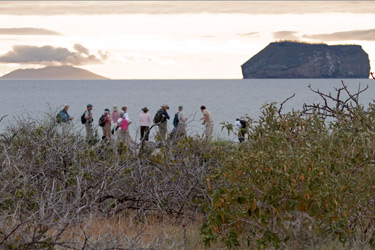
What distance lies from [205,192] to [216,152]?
993mm

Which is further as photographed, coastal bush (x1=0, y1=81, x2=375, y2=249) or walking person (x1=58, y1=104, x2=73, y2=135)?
walking person (x1=58, y1=104, x2=73, y2=135)

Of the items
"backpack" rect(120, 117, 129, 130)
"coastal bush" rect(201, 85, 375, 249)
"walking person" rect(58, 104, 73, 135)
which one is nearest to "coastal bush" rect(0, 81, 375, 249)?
"coastal bush" rect(201, 85, 375, 249)

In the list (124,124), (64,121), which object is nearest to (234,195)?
(64,121)

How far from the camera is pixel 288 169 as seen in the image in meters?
6.20

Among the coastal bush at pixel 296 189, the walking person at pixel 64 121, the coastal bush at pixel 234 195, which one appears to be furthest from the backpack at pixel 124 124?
the coastal bush at pixel 296 189

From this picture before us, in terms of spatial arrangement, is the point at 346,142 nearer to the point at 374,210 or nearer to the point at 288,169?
the point at 374,210

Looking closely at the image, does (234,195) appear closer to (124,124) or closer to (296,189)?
(296,189)

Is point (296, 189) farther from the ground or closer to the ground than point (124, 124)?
farther from the ground

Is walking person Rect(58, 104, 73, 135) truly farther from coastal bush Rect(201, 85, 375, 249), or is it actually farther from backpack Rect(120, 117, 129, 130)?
coastal bush Rect(201, 85, 375, 249)

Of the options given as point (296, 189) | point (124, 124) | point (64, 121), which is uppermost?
point (296, 189)

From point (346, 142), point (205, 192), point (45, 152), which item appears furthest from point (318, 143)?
point (45, 152)

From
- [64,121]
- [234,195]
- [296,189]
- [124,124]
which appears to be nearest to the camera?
[296,189]

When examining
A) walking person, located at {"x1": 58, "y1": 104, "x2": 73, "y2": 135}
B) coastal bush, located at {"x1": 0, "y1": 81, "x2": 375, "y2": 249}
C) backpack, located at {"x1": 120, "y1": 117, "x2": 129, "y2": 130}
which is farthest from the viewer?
backpack, located at {"x1": 120, "y1": 117, "x2": 129, "y2": 130}

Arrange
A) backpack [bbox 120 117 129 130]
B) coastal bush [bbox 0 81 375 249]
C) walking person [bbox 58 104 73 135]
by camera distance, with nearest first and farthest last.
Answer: coastal bush [bbox 0 81 375 249] → walking person [bbox 58 104 73 135] → backpack [bbox 120 117 129 130]
